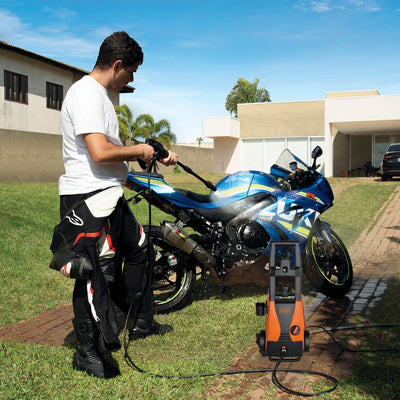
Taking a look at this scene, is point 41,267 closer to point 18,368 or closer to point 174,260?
point 174,260

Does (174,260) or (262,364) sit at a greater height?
(174,260)

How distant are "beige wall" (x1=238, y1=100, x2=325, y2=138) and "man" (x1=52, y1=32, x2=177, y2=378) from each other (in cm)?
2791

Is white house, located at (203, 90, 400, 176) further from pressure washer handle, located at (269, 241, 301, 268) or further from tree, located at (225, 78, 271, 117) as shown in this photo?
pressure washer handle, located at (269, 241, 301, 268)

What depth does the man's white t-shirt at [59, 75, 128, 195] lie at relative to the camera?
3.31 metres

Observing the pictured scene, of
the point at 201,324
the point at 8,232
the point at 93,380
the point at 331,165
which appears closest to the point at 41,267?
the point at 8,232

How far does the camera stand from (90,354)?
351 centimetres

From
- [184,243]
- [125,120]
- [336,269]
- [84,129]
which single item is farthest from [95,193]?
[125,120]

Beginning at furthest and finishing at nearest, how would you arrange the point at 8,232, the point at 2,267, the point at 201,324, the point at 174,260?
the point at 8,232
the point at 2,267
the point at 174,260
the point at 201,324

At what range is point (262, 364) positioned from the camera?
12.4ft

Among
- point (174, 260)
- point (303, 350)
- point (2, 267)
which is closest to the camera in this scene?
point (303, 350)

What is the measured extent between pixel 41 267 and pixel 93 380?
3.59 m

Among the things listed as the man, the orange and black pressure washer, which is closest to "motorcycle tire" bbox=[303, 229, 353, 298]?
the orange and black pressure washer

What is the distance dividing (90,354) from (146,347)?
26.4 inches

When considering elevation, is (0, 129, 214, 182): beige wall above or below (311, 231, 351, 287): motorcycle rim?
above
